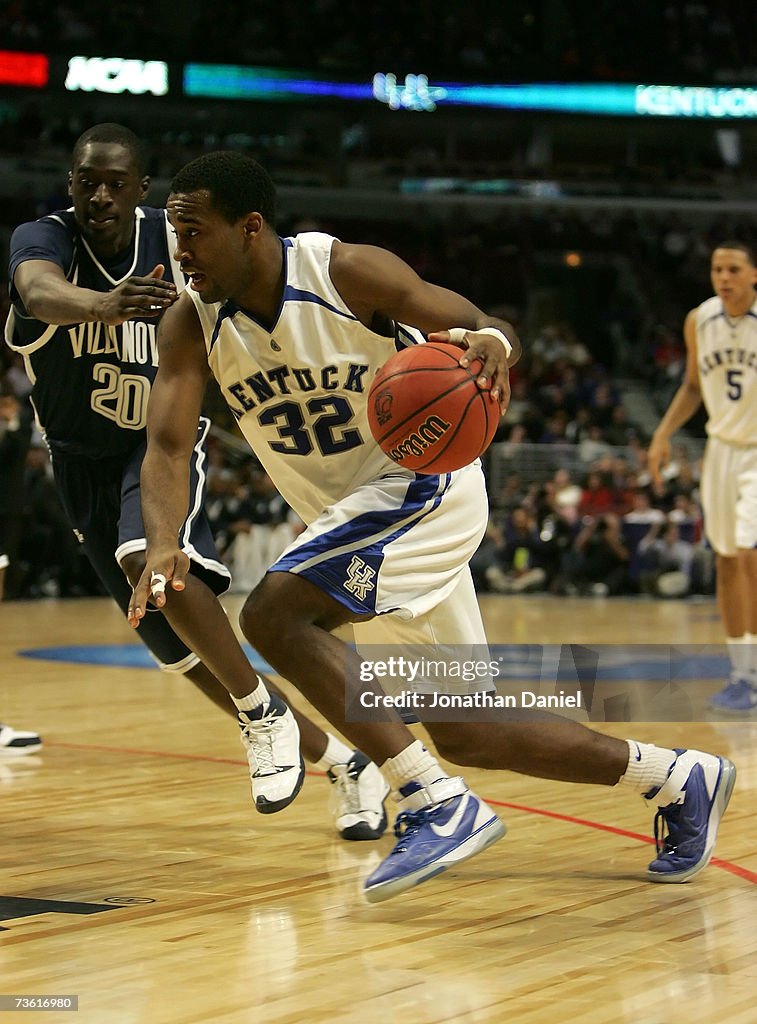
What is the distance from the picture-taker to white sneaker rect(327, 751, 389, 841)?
4414 millimetres

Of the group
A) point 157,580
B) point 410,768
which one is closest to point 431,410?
point 157,580

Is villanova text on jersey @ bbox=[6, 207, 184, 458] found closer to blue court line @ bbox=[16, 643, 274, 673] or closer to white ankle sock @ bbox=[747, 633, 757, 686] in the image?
white ankle sock @ bbox=[747, 633, 757, 686]

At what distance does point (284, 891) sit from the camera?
3.71 meters

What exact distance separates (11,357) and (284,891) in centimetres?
1502

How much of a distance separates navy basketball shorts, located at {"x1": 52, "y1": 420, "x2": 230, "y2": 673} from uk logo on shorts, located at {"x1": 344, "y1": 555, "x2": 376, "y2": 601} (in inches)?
43.6

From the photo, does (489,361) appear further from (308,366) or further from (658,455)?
(658,455)

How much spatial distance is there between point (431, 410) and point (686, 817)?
138cm

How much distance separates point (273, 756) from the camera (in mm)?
3996

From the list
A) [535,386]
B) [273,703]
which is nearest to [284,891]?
[273,703]

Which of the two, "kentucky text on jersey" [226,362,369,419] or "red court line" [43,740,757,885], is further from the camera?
"red court line" [43,740,757,885]

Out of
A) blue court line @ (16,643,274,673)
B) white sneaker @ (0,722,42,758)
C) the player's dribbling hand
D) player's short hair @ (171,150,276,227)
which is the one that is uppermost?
player's short hair @ (171,150,276,227)

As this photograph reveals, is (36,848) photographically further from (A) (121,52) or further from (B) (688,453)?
(A) (121,52)

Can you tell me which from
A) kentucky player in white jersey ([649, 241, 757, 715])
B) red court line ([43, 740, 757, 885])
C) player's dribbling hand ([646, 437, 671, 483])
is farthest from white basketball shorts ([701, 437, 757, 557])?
red court line ([43, 740, 757, 885])

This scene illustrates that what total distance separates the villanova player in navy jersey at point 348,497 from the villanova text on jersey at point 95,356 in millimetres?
934
